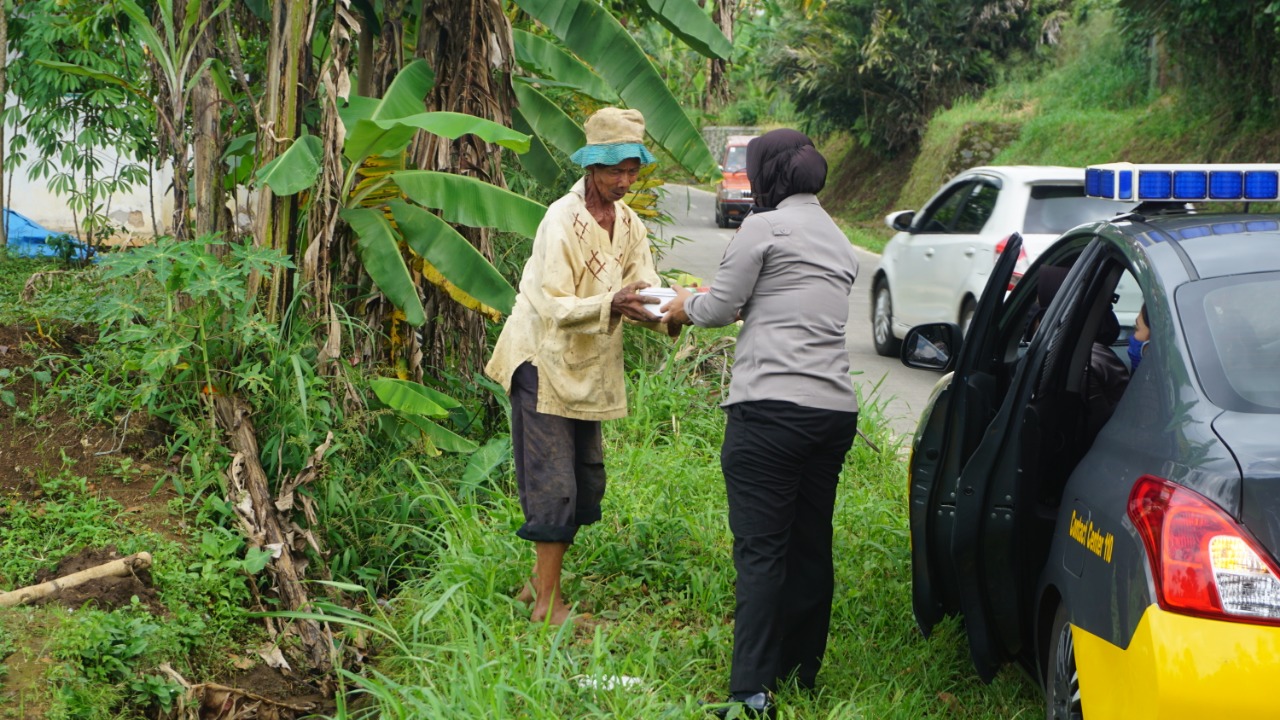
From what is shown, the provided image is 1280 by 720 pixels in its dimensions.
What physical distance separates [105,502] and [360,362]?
1.40 meters

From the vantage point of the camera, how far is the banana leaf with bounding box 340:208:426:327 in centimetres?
603

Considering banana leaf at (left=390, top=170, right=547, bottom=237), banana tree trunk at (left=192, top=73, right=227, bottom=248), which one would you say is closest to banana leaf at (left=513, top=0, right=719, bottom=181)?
banana leaf at (left=390, top=170, right=547, bottom=237)

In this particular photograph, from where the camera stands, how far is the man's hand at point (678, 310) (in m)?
4.23

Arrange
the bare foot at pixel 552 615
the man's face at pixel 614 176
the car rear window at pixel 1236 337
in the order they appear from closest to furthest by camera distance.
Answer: the car rear window at pixel 1236 337 < the man's face at pixel 614 176 < the bare foot at pixel 552 615

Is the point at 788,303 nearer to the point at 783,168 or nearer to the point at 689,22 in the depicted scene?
the point at 783,168

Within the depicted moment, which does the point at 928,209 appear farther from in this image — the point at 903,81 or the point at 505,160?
the point at 903,81

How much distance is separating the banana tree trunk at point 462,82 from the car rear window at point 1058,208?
152 inches

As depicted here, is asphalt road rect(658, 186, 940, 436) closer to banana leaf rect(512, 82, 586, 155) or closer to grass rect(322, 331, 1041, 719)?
banana leaf rect(512, 82, 586, 155)

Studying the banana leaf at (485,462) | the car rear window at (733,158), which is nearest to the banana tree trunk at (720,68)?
the banana leaf at (485,462)

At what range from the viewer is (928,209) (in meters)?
10.1

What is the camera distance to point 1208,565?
263 centimetres

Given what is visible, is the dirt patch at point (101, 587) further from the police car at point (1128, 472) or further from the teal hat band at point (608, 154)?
the police car at point (1128, 472)

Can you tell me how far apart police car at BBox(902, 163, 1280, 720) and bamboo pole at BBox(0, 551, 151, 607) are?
2815 millimetres

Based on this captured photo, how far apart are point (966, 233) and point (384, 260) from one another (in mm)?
4963
